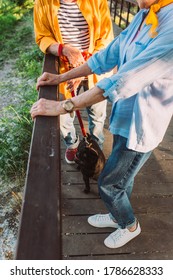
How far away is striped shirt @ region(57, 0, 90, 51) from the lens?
214 cm

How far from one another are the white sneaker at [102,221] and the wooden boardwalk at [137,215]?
40 millimetres

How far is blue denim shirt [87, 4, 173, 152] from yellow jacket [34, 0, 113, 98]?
0.52 m

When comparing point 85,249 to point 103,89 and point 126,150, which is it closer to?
point 126,150

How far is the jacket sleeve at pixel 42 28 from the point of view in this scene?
2.16 metres

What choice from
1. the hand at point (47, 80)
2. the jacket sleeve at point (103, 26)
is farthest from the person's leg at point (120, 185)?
the jacket sleeve at point (103, 26)

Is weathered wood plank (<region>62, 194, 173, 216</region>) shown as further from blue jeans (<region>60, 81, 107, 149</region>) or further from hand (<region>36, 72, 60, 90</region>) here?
hand (<region>36, 72, 60, 90</region>)

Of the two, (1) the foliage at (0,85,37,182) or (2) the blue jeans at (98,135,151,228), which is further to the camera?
(1) the foliage at (0,85,37,182)

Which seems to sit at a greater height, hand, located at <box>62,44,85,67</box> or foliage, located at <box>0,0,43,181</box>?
hand, located at <box>62,44,85,67</box>

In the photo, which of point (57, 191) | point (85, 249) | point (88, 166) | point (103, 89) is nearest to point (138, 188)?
point (88, 166)

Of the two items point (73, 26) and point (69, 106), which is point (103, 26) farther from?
point (69, 106)

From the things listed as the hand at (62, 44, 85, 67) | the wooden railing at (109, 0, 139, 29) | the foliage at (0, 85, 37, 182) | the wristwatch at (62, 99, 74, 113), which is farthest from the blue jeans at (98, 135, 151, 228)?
the wooden railing at (109, 0, 139, 29)

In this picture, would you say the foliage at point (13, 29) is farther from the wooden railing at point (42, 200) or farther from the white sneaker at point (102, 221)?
the wooden railing at point (42, 200)

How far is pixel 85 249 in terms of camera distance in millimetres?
2156
